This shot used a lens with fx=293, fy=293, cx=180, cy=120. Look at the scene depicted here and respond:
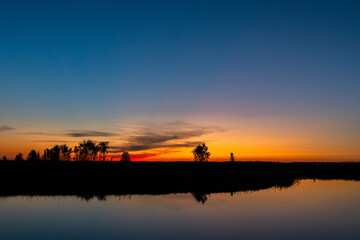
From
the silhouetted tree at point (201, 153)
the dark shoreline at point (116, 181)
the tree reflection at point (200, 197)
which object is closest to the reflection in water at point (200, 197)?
the tree reflection at point (200, 197)

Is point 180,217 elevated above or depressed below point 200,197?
below

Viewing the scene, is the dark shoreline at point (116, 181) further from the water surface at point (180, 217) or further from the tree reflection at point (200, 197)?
the water surface at point (180, 217)

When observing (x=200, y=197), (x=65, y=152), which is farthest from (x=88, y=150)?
(x=200, y=197)

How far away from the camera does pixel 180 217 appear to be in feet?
110

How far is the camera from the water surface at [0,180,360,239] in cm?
2706

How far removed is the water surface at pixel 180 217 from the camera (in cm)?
2706

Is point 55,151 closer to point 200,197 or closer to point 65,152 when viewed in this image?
point 65,152

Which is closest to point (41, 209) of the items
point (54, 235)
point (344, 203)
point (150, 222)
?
point (54, 235)

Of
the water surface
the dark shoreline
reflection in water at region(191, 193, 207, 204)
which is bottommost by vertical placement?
the water surface

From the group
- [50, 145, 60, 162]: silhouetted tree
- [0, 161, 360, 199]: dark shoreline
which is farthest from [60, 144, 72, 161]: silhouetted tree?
[0, 161, 360, 199]: dark shoreline

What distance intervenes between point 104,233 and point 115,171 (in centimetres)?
4172

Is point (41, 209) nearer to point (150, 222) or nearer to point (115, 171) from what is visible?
point (150, 222)

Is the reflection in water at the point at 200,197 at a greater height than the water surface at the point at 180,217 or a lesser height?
greater

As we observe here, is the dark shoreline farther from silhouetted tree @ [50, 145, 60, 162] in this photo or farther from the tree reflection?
silhouetted tree @ [50, 145, 60, 162]
